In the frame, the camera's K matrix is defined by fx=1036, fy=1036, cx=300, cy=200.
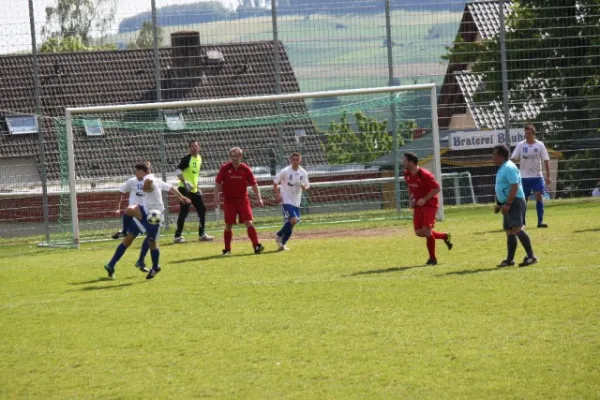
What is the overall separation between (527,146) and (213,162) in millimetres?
7721

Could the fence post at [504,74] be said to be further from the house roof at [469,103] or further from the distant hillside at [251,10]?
the distant hillside at [251,10]

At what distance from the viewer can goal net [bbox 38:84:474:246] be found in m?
23.7

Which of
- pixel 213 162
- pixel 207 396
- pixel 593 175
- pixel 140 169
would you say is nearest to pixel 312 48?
pixel 213 162

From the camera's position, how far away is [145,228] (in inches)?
626

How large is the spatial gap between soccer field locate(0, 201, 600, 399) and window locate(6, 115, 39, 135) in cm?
579

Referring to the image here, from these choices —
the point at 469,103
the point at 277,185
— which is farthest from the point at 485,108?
the point at 277,185

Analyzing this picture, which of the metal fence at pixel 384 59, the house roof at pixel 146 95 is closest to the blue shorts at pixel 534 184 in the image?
the metal fence at pixel 384 59

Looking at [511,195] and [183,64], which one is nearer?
[511,195]

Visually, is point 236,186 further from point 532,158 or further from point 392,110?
point 392,110

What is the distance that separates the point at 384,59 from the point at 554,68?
4.66 metres

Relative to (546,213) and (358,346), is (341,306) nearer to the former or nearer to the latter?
(358,346)

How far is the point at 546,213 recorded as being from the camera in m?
23.3

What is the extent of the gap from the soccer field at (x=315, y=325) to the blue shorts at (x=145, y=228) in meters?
0.69

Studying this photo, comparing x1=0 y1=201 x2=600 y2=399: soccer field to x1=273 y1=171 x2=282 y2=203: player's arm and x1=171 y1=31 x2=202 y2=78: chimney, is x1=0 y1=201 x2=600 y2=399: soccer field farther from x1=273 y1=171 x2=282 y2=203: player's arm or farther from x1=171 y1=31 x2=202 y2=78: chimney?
x1=171 y1=31 x2=202 y2=78: chimney
